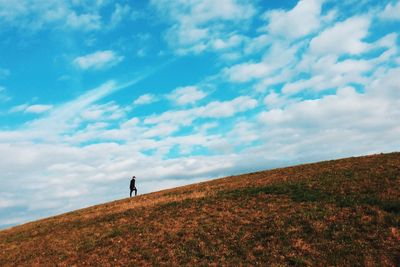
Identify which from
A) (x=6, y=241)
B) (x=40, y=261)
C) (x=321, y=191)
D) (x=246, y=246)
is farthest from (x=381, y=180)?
(x=6, y=241)

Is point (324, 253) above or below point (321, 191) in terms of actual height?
below

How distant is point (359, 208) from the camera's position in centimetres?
2105

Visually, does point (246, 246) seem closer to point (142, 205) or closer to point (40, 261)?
point (40, 261)

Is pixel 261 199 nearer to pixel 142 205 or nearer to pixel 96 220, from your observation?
pixel 142 205

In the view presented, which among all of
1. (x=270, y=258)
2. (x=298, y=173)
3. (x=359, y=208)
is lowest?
(x=270, y=258)

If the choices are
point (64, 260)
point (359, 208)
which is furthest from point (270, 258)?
point (64, 260)

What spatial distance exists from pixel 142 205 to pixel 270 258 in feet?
60.8

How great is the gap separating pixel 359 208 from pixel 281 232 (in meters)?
5.23

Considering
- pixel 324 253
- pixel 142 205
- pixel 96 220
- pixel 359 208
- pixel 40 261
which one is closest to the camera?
pixel 324 253

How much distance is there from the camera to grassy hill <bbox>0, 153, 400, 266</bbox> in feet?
56.6

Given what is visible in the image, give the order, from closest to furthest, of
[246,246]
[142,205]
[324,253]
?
[324,253], [246,246], [142,205]

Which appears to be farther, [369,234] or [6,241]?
[6,241]

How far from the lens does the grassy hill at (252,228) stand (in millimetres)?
17266

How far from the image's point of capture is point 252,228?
21297 mm
